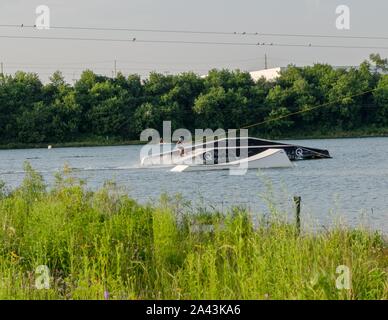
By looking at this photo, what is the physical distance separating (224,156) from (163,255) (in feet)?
130

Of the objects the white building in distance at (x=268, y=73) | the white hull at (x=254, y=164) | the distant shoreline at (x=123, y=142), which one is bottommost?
the white hull at (x=254, y=164)

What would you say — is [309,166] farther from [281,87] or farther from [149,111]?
[281,87]

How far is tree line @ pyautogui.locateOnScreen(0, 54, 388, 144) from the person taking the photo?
9631 cm

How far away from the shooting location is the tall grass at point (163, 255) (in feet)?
27.0

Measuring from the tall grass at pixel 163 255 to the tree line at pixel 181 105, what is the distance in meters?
81.0

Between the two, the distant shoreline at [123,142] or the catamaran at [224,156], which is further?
the distant shoreline at [123,142]

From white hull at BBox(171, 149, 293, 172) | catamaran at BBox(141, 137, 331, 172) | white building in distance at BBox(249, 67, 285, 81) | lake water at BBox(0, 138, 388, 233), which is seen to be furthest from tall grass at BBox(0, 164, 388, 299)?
white building in distance at BBox(249, 67, 285, 81)

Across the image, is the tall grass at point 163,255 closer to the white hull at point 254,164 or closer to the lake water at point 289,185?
the lake water at point 289,185

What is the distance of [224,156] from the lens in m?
50.7

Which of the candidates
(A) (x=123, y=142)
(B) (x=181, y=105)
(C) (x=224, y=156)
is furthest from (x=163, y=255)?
(B) (x=181, y=105)

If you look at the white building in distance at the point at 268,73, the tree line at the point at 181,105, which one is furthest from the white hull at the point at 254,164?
the white building in distance at the point at 268,73

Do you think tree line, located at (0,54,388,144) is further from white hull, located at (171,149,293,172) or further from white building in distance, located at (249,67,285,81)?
white hull, located at (171,149,293,172)
